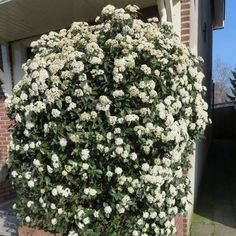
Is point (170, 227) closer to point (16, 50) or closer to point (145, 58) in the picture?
point (145, 58)

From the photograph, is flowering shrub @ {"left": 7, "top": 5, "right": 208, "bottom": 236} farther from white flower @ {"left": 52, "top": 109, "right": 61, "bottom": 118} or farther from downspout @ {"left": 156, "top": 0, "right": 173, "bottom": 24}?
downspout @ {"left": 156, "top": 0, "right": 173, "bottom": 24}

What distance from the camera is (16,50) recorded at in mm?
5648

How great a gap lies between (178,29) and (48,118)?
5.96ft

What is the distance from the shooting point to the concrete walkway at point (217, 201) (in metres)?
4.96

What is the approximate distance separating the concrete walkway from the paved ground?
2.21 meters

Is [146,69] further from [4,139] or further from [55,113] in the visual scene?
[4,139]

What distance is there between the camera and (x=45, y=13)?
4457 mm

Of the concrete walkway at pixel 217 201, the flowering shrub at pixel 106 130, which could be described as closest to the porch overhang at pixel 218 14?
the concrete walkway at pixel 217 201

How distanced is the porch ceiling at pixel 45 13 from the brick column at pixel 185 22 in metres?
0.34

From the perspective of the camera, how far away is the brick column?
159 inches

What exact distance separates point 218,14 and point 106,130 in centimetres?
905

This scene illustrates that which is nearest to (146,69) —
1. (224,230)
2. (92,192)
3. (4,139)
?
(92,192)

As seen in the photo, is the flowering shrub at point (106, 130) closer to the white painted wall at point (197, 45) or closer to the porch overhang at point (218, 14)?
the white painted wall at point (197, 45)

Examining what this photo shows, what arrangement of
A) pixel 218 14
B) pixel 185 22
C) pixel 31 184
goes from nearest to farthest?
pixel 31 184
pixel 185 22
pixel 218 14
